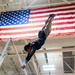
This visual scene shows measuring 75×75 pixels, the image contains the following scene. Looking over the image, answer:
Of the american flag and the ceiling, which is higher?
the american flag

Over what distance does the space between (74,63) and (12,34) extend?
7200mm

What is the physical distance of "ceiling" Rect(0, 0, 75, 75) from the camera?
10023mm

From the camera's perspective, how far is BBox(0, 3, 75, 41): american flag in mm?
7470

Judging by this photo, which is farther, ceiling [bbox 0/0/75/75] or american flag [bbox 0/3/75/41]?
ceiling [bbox 0/0/75/75]

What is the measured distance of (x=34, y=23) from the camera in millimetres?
7898

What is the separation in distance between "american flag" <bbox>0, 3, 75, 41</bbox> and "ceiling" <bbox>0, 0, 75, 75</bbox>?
1.03m

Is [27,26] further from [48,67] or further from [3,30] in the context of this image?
[48,67]

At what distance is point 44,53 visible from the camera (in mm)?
12297

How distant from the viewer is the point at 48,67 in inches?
535

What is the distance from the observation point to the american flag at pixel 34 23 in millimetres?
7470

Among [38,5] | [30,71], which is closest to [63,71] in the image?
[30,71]

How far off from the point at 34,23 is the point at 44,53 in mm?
4704

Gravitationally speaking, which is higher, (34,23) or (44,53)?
(34,23)

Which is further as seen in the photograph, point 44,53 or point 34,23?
point 44,53
